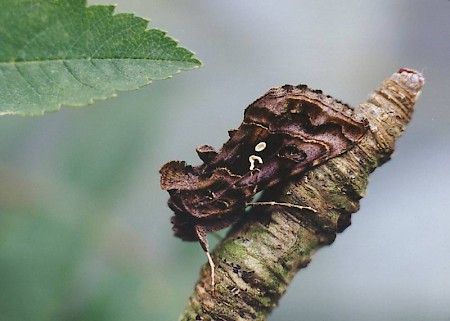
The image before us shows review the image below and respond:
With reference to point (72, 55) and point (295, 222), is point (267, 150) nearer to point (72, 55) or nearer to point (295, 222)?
point (295, 222)

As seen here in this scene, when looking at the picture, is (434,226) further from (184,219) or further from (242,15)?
(242,15)

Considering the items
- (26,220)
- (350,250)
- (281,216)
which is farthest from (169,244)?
(281,216)

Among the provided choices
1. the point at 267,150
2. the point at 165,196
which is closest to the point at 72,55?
the point at 267,150

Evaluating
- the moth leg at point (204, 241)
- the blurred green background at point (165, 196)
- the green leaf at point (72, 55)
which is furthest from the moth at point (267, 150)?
the blurred green background at point (165, 196)

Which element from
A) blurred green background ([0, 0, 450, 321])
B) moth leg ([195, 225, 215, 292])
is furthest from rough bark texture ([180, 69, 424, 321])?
blurred green background ([0, 0, 450, 321])

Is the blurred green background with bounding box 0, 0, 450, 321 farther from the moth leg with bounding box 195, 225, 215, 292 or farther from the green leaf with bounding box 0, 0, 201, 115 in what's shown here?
the green leaf with bounding box 0, 0, 201, 115
